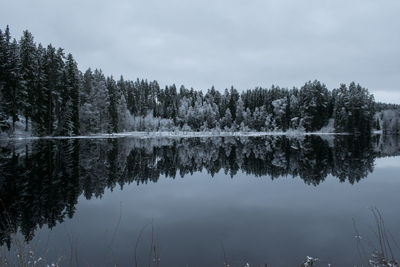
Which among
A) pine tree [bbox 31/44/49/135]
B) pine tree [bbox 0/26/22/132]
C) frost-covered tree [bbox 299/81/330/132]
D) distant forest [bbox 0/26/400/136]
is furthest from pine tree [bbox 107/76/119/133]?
frost-covered tree [bbox 299/81/330/132]

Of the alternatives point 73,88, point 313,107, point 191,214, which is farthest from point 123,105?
point 191,214

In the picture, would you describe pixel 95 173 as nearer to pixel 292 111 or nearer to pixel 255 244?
pixel 255 244

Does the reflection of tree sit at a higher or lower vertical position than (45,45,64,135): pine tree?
lower

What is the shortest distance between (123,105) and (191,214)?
71799 millimetres

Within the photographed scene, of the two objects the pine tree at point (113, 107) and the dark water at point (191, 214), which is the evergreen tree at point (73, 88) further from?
the dark water at point (191, 214)

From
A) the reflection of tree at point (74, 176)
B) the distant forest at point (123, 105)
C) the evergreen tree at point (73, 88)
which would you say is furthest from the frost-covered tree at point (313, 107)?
the reflection of tree at point (74, 176)

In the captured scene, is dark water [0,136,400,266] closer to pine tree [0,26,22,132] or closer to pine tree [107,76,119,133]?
pine tree [0,26,22,132]

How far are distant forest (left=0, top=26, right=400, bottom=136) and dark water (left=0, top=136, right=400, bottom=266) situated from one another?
29730mm

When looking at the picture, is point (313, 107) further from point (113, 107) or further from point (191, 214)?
point (191, 214)

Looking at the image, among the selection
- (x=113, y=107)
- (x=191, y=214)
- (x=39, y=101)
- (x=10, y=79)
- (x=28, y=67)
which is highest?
(x=28, y=67)

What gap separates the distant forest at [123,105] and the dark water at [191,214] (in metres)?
29.7

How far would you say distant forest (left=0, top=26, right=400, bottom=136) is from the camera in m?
43.3

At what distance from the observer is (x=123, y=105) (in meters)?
77.8

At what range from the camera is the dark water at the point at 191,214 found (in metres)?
6.56
